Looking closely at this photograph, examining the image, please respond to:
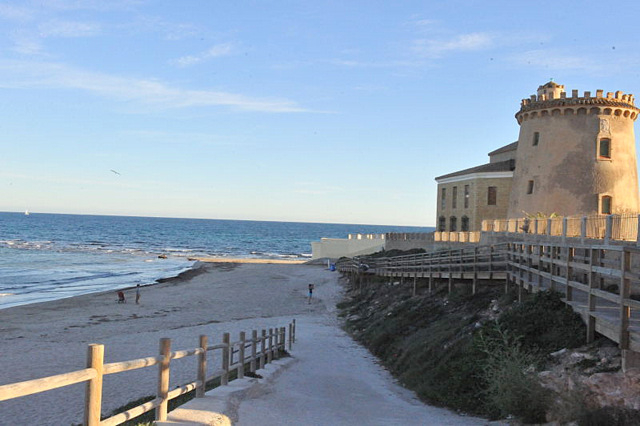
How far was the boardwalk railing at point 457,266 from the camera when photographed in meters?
19.6

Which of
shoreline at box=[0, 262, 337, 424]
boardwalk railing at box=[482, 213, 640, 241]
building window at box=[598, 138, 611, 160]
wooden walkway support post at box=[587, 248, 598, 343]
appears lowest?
shoreline at box=[0, 262, 337, 424]

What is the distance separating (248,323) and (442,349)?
17.3m

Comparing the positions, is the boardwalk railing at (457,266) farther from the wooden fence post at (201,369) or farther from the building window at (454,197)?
the building window at (454,197)

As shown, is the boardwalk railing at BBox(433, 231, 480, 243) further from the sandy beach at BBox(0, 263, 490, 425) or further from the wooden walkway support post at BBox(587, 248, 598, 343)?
the wooden walkway support post at BBox(587, 248, 598, 343)

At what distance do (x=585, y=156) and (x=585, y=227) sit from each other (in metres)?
19.7

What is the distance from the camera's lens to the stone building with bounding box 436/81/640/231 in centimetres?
3434

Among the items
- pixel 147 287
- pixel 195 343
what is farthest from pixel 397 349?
pixel 147 287

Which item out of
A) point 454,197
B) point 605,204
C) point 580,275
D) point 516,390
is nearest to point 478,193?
point 454,197

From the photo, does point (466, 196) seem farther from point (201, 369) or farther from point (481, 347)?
point (201, 369)

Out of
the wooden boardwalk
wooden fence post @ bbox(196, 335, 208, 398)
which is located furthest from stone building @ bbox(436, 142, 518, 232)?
wooden fence post @ bbox(196, 335, 208, 398)

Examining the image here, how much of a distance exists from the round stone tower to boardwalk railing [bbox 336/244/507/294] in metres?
10.5

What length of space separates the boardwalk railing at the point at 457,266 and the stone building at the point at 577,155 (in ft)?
34.0

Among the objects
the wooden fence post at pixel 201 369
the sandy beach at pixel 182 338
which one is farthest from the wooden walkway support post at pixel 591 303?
the wooden fence post at pixel 201 369

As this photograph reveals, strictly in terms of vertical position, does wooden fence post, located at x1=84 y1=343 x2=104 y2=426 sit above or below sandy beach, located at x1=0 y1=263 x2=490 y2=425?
above
